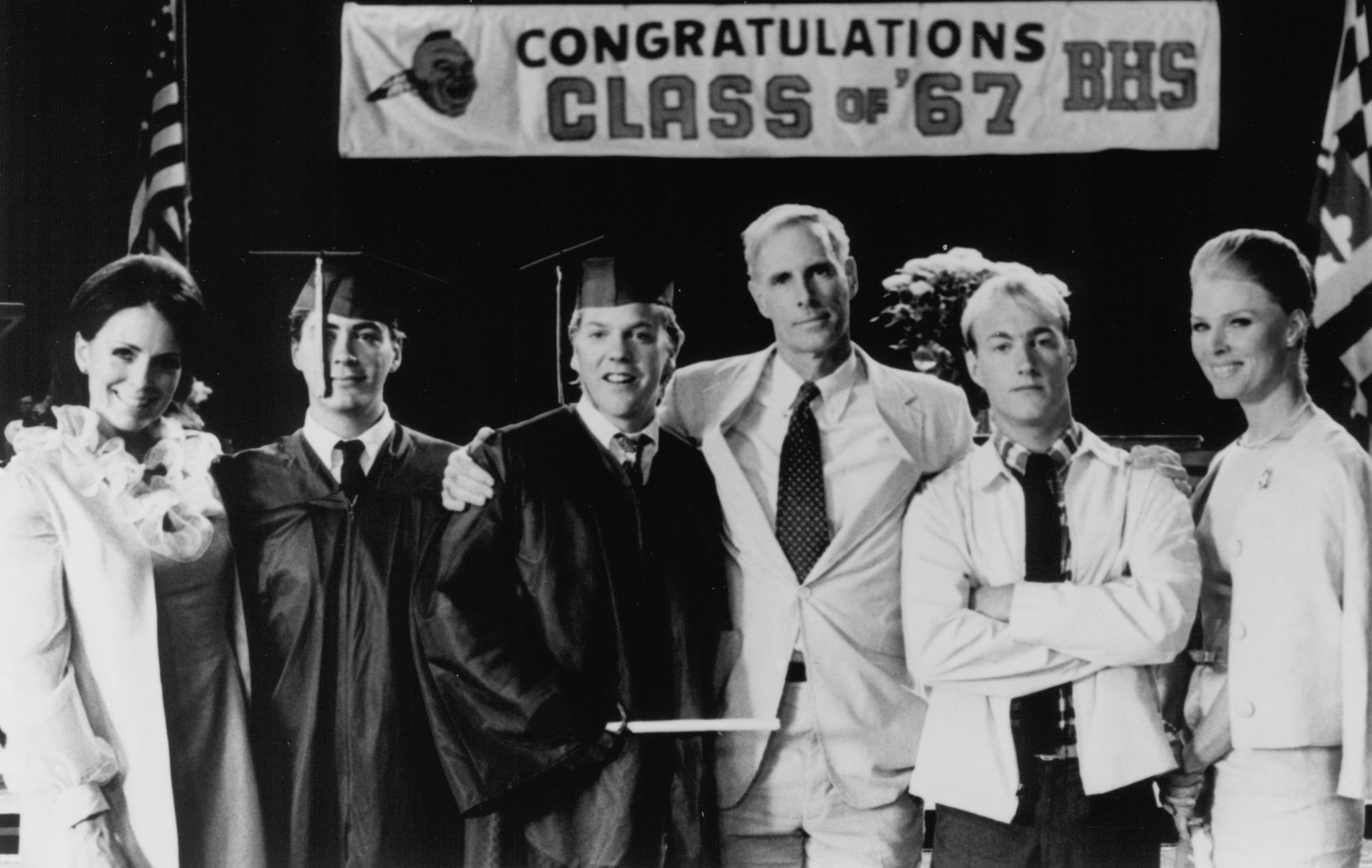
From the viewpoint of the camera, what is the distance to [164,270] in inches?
131

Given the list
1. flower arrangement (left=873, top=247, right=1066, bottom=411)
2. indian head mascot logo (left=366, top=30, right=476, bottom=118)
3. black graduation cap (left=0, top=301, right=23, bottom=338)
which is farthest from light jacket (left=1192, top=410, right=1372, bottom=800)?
black graduation cap (left=0, top=301, right=23, bottom=338)

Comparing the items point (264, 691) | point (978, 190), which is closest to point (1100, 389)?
point (978, 190)

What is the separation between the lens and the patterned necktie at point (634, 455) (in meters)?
3.18

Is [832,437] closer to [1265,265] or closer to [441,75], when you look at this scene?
[1265,265]

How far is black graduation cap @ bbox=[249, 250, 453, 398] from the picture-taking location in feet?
11.2

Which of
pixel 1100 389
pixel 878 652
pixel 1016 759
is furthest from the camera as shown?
pixel 1100 389

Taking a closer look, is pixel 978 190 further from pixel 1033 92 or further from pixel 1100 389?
pixel 1100 389

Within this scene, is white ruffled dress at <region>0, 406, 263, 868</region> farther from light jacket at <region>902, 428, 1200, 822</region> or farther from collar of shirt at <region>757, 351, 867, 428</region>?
light jacket at <region>902, 428, 1200, 822</region>

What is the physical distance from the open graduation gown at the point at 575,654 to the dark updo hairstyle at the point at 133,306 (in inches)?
32.9

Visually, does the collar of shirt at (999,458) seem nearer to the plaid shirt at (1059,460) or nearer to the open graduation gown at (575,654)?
the plaid shirt at (1059,460)

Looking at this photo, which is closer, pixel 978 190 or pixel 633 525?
pixel 633 525

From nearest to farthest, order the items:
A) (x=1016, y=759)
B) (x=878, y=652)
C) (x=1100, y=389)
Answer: (x=1016, y=759) → (x=878, y=652) → (x=1100, y=389)

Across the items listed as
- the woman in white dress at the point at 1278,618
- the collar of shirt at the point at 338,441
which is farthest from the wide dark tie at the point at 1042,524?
the collar of shirt at the point at 338,441

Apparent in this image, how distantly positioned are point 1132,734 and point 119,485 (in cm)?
245
